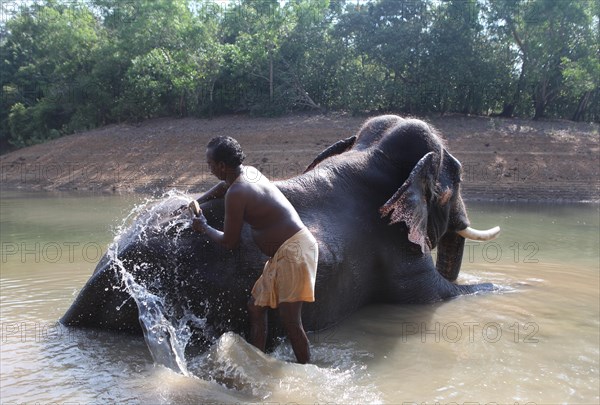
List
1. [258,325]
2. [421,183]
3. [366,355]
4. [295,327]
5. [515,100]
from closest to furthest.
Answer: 1. [295,327]
2. [258,325]
3. [366,355]
4. [421,183]
5. [515,100]

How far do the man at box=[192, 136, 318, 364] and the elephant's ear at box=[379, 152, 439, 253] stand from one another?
1340 millimetres

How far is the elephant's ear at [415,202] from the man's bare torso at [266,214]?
1387mm

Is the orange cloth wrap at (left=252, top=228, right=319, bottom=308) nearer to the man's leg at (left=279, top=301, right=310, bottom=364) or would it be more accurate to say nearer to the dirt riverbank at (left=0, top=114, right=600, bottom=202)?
the man's leg at (left=279, top=301, right=310, bottom=364)

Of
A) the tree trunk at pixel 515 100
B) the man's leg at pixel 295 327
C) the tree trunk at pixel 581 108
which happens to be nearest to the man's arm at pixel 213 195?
the man's leg at pixel 295 327

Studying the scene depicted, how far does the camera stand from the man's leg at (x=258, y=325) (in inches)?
169

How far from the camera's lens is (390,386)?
13.5ft

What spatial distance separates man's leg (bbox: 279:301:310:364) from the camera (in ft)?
13.8

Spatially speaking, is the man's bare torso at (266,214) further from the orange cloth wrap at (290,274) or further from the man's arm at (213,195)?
the man's arm at (213,195)

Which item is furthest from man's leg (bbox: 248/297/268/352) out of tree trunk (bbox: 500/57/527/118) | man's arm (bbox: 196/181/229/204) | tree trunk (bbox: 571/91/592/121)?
tree trunk (bbox: 571/91/592/121)

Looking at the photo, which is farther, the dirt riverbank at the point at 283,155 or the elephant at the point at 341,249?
the dirt riverbank at the point at 283,155

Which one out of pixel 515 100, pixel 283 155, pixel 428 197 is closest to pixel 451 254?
pixel 428 197

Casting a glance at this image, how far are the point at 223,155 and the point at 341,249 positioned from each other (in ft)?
5.22

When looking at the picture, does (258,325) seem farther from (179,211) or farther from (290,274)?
(179,211)

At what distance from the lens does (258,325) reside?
14.3 feet
